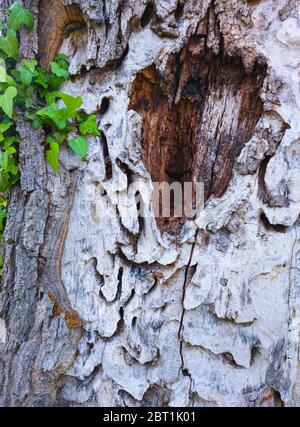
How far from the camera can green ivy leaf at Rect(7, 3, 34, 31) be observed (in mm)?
1648

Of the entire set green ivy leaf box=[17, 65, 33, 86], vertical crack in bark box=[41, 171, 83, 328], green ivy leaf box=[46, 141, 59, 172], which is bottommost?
vertical crack in bark box=[41, 171, 83, 328]

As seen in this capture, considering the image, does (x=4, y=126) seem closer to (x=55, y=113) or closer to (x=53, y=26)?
(x=55, y=113)

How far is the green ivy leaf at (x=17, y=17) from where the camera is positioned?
1648 millimetres

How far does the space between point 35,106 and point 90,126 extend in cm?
26

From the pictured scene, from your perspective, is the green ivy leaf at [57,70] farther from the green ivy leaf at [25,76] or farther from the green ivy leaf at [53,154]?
the green ivy leaf at [53,154]


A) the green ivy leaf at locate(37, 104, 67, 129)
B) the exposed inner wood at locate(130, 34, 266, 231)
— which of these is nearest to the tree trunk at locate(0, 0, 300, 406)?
the exposed inner wood at locate(130, 34, 266, 231)

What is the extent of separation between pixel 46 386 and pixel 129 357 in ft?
1.24

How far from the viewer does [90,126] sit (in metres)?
1.65

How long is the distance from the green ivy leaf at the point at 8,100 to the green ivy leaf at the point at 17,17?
0.31 metres

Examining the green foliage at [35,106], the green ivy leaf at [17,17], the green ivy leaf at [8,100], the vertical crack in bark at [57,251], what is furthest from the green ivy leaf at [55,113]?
the green ivy leaf at [17,17]

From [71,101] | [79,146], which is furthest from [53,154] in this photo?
[71,101]

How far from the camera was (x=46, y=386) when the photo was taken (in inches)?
64.6

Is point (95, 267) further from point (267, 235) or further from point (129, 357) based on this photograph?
point (267, 235)

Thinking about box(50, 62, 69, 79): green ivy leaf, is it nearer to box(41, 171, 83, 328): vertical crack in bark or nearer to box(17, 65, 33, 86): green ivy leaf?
box(17, 65, 33, 86): green ivy leaf
